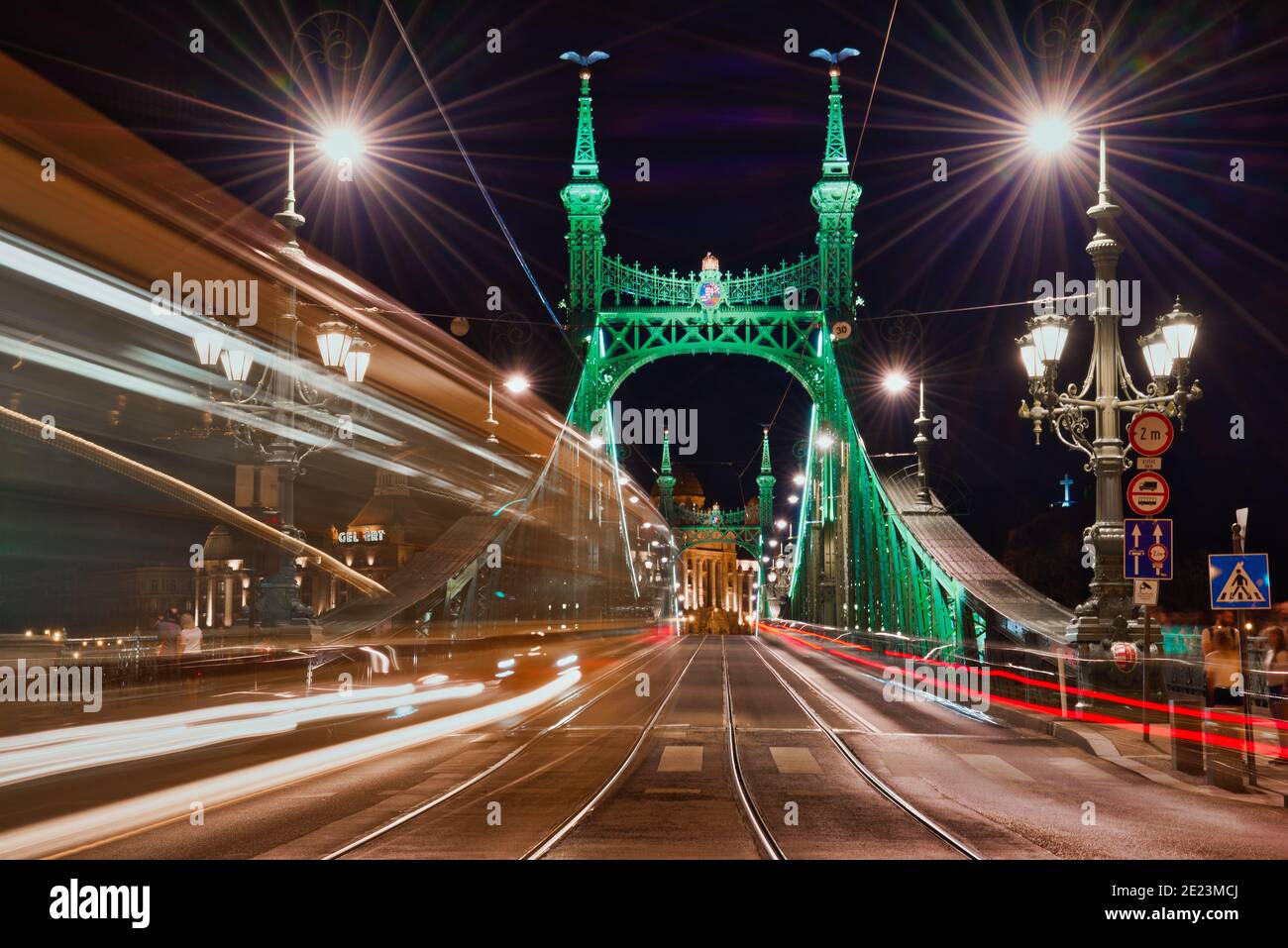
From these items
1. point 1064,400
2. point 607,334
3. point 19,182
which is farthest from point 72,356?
point 607,334

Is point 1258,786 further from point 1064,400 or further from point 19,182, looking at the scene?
point 19,182

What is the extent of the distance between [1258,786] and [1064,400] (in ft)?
21.3

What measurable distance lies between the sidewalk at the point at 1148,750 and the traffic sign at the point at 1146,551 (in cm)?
217

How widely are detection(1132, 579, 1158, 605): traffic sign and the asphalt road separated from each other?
2.07m

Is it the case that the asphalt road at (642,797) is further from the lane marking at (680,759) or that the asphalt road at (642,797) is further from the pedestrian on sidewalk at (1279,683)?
the pedestrian on sidewalk at (1279,683)

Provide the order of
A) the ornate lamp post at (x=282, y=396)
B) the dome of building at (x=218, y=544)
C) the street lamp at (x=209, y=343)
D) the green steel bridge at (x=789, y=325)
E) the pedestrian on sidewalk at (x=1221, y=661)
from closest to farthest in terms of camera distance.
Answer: the pedestrian on sidewalk at (x=1221, y=661)
the street lamp at (x=209, y=343)
the ornate lamp post at (x=282, y=396)
the dome of building at (x=218, y=544)
the green steel bridge at (x=789, y=325)

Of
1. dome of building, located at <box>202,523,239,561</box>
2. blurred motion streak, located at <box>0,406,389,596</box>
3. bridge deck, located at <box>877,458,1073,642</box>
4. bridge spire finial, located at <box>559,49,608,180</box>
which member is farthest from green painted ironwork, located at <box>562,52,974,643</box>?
blurred motion streak, located at <box>0,406,389,596</box>

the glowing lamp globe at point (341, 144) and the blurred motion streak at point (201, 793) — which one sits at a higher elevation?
the glowing lamp globe at point (341, 144)

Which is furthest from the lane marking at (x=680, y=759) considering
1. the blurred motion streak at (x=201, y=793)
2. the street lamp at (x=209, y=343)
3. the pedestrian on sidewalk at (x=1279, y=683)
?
the street lamp at (x=209, y=343)

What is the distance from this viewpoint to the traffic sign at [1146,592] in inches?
618

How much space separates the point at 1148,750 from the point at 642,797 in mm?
A: 7449

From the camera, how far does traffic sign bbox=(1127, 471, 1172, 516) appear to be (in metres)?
15.7

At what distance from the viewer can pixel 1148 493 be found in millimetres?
15688
